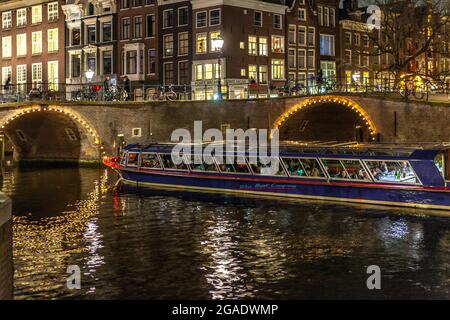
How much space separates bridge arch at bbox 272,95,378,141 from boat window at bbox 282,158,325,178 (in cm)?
943

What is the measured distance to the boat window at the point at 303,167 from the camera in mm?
29219

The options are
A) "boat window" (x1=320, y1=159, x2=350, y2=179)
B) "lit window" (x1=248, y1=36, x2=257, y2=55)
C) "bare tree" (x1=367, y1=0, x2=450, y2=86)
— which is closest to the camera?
"boat window" (x1=320, y1=159, x2=350, y2=179)

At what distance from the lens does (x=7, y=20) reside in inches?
2515

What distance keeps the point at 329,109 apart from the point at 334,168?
47.8ft

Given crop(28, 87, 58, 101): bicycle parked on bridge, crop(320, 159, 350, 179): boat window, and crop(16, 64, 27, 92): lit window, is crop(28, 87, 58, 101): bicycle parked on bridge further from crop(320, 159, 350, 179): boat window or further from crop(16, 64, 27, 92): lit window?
crop(320, 159, 350, 179): boat window

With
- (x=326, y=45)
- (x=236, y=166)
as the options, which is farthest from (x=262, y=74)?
(x=236, y=166)

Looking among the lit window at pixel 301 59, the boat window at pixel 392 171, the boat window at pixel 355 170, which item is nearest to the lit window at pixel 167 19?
the lit window at pixel 301 59

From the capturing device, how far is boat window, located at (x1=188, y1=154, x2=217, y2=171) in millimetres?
32625

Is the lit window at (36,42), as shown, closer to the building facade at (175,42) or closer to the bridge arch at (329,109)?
the building facade at (175,42)

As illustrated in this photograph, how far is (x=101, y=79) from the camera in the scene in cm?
5759

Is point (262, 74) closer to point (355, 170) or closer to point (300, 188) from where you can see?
point (300, 188)

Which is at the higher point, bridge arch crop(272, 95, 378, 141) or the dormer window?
the dormer window

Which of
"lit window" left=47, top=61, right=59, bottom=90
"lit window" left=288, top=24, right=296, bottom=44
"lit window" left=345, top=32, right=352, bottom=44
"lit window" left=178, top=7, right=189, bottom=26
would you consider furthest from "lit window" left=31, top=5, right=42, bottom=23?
"lit window" left=345, top=32, right=352, bottom=44

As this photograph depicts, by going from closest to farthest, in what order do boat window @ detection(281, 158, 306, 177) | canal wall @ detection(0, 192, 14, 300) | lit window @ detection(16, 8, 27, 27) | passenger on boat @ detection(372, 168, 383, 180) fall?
canal wall @ detection(0, 192, 14, 300) → passenger on boat @ detection(372, 168, 383, 180) → boat window @ detection(281, 158, 306, 177) → lit window @ detection(16, 8, 27, 27)
